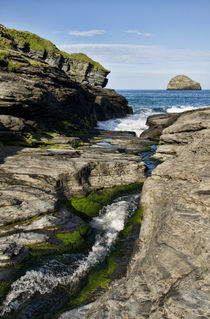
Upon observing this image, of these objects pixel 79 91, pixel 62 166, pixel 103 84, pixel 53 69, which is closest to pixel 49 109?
pixel 53 69

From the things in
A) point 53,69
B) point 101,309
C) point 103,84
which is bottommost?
point 101,309

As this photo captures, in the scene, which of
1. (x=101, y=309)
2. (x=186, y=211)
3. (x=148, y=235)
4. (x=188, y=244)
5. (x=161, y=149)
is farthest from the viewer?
(x=161, y=149)

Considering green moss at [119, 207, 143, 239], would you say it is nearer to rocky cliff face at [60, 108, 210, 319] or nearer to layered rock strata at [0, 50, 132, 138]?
rocky cliff face at [60, 108, 210, 319]

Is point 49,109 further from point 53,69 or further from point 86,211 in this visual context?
point 86,211

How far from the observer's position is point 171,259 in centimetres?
675

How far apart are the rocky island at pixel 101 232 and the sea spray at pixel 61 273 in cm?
3

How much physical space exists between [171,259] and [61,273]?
408 centimetres

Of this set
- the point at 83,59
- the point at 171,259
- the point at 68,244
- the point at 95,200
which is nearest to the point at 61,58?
the point at 83,59

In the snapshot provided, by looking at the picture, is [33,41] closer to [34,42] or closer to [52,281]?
[34,42]

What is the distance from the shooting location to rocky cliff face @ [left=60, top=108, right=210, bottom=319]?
17.1 feet

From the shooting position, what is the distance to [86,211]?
13602mm

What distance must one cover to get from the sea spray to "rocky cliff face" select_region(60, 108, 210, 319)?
1537 mm

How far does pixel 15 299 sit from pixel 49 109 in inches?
989

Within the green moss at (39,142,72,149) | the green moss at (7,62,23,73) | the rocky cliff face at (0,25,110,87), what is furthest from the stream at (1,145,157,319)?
the rocky cliff face at (0,25,110,87)
